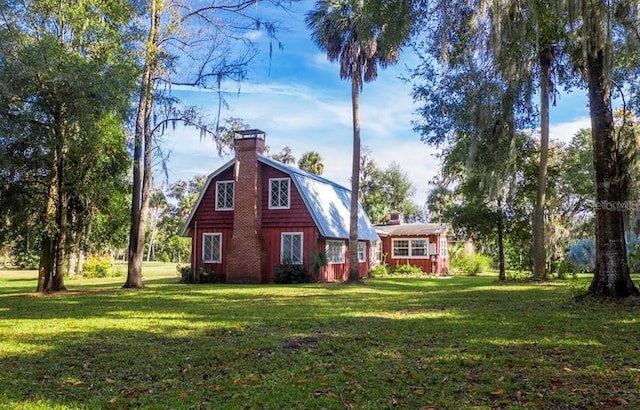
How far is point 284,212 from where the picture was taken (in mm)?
20656

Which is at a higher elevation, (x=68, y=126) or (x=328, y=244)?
(x=68, y=126)

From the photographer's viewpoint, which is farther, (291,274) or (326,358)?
(291,274)

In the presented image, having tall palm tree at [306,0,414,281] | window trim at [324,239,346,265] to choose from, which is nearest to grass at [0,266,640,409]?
tall palm tree at [306,0,414,281]

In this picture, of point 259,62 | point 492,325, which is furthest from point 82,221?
point 492,325

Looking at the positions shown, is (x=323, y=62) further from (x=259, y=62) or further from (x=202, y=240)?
(x=202, y=240)

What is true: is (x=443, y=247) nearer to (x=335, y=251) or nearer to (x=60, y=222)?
(x=335, y=251)

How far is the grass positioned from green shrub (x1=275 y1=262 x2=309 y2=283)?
9.80 meters

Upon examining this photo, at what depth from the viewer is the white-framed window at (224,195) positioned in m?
21.5

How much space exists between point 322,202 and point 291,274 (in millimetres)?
3725

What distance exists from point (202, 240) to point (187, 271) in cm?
160

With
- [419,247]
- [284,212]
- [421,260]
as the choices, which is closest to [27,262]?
[284,212]

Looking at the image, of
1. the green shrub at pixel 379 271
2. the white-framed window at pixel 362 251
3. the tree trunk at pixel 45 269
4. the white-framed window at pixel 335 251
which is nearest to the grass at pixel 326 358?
the tree trunk at pixel 45 269

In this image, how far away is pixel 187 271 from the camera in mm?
20875

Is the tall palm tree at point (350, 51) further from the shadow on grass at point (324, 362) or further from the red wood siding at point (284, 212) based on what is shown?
the shadow on grass at point (324, 362)
